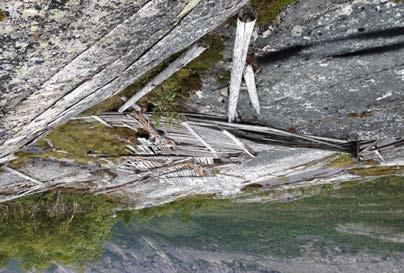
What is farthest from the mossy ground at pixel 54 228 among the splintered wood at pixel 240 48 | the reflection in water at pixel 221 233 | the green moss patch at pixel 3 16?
the green moss patch at pixel 3 16

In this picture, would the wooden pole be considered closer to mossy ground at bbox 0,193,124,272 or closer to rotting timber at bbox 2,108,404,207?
rotting timber at bbox 2,108,404,207

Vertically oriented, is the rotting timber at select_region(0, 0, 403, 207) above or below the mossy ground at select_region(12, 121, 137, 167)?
below

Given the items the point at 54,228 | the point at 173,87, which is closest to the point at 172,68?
the point at 173,87

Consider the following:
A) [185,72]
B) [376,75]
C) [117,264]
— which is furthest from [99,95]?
[117,264]

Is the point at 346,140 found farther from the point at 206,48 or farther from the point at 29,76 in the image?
the point at 29,76

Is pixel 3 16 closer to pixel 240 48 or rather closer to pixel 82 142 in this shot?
pixel 240 48

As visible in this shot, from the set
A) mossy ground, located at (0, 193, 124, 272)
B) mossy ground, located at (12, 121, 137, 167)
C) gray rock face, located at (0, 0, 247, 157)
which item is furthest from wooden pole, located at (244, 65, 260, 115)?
mossy ground, located at (0, 193, 124, 272)
